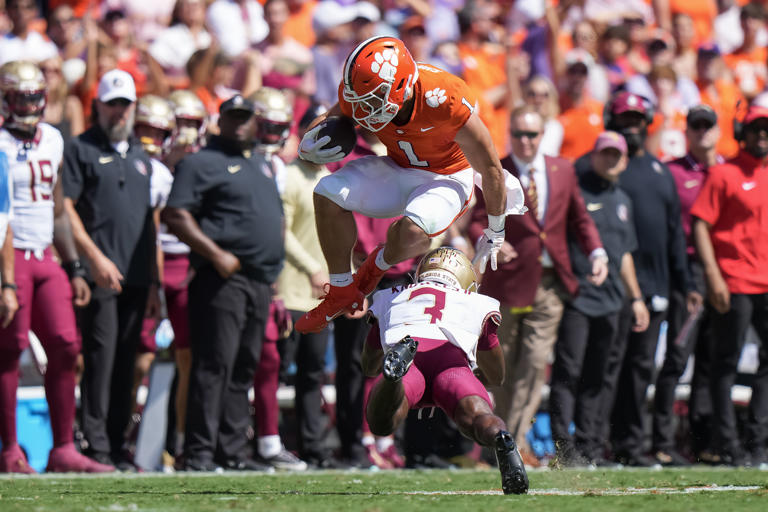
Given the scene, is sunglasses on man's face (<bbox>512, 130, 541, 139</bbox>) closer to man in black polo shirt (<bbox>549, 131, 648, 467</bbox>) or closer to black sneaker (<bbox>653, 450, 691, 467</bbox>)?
man in black polo shirt (<bbox>549, 131, 648, 467</bbox>)

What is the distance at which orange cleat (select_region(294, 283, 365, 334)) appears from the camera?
299 inches

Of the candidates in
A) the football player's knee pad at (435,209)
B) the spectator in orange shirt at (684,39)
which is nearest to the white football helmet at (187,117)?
the football player's knee pad at (435,209)

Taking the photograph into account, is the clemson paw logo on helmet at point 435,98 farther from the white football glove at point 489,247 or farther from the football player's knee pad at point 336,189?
the white football glove at point 489,247

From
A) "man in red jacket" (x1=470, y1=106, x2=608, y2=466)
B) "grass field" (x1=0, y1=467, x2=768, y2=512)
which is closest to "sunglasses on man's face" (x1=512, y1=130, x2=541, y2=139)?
"man in red jacket" (x1=470, y1=106, x2=608, y2=466)

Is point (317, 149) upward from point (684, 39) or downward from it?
downward

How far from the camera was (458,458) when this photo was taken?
10.2 meters

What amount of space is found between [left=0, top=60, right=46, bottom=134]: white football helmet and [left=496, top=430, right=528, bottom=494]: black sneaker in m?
4.20

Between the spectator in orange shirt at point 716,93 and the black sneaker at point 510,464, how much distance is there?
8.39 m

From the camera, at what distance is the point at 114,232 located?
947cm

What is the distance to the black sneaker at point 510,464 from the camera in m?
6.32

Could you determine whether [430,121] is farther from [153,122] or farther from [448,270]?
[153,122]

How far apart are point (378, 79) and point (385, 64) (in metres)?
0.09

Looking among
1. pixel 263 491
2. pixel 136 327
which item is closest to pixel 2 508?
pixel 263 491

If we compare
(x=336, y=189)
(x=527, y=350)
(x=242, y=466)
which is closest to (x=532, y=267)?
(x=527, y=350)
